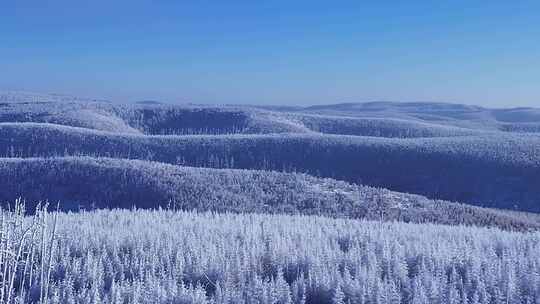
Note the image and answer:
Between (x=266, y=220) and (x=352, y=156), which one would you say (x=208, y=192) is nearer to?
(x=266, y=220)

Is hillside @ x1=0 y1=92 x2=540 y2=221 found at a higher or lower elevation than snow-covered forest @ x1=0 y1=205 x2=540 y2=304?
lower

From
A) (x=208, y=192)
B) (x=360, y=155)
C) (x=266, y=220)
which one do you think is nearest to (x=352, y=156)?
(x=360, y=155)

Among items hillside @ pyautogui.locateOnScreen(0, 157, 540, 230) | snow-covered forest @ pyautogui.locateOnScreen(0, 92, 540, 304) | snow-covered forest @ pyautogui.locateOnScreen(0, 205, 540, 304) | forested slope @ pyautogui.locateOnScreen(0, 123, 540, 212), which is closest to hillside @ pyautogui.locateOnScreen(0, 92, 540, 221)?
forested slope @ pyautogui.locateOnScreen(0, 123, 540, 212)

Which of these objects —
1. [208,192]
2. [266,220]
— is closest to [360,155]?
[208,192]

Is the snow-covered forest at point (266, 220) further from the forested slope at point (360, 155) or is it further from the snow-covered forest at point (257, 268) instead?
the forested slope at point (360, 155)

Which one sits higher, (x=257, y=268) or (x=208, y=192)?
(x=257, y=268)

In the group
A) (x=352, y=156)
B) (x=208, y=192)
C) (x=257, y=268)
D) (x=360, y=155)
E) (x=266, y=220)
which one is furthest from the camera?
(x=352, y=156)

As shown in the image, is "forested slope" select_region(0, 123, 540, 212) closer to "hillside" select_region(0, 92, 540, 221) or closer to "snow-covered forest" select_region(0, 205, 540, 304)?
"hillside" select_region(0, 92, 540, 221)

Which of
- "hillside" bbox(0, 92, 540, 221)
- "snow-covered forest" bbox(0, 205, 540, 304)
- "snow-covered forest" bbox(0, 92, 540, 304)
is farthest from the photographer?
"hillside" bbox(0, 92, 540, 221)

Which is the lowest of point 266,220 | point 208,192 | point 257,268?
point 208,192

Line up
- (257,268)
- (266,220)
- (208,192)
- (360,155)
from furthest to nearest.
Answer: (360,155) → (208,192) → (266,220) → (257,268)

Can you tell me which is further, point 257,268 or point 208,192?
point 208,192
